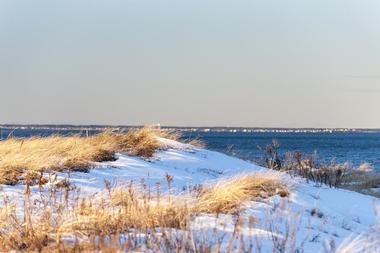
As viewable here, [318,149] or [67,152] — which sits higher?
[67,152]

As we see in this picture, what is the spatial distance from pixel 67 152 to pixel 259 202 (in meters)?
4.22

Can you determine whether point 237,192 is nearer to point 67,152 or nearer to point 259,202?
point 259,202

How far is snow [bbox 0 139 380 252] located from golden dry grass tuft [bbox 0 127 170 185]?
0.94ft

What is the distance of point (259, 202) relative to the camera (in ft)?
26.3

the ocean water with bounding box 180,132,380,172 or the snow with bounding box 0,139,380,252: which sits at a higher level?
the snow with bounding box 0,139,380,252

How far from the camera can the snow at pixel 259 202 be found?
6.18 metres

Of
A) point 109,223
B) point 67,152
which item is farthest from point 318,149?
point 109,223

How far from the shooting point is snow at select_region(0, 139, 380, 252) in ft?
20.3

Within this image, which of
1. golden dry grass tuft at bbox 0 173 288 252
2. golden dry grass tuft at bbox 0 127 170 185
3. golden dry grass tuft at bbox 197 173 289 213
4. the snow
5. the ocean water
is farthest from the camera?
the ocean water

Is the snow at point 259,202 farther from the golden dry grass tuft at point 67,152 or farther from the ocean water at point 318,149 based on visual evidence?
the ocean water at point 318,149

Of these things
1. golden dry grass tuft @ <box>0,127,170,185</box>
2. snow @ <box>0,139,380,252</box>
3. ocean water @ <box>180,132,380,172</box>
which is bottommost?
ocean water @ <box>180,132,380,172</box>

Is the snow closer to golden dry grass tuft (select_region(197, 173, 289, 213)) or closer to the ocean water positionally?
golden dry grass tuft (select_region(197, 173, 289, 213))

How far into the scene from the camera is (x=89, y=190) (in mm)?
8227

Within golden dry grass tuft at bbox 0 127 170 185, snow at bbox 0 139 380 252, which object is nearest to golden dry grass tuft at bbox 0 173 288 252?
snow at bbox 0 139 380 252
